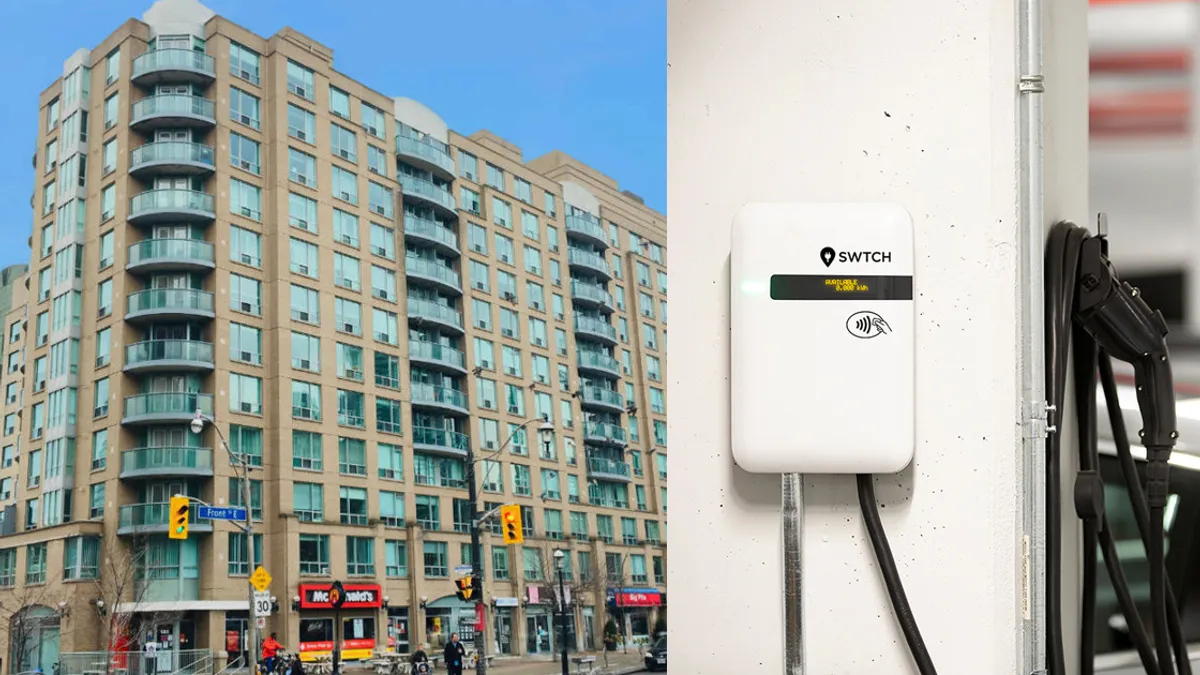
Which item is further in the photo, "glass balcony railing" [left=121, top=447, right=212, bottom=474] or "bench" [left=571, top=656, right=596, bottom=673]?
"bench" [left=571, top=656, right=596, bottom=673]

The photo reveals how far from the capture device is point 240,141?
8.21ft

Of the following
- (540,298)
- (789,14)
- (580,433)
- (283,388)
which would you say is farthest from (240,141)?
(789,14)

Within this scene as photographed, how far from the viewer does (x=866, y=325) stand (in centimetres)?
89

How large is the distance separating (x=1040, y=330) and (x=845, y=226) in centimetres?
21

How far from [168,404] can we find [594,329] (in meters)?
1.00

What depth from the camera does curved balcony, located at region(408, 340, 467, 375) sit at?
244cm

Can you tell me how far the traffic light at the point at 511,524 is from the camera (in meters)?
2.49

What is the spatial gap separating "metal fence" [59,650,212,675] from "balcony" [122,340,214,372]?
63 centimetres

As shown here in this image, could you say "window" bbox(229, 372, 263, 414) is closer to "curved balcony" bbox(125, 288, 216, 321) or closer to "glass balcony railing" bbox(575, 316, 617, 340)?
"curved balcony" bbox(125, 288, 216, 321)

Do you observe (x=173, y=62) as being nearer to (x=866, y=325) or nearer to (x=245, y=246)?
(x=245, y=246)

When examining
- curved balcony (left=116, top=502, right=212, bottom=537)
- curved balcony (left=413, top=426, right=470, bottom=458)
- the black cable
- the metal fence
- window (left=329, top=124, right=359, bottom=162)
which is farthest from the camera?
window (left=329, top=124, right=359, bottom=162)

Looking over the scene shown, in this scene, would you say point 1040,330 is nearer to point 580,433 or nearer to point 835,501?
point 835,501

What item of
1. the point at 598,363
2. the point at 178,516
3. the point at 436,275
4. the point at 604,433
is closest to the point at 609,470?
the point at 604,433

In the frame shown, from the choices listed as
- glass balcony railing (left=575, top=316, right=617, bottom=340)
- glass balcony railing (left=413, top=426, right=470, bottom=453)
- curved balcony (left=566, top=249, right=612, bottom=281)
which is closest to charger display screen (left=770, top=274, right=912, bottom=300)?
glass balcony railing (left=575, top=316, right=617, bottom=340)
